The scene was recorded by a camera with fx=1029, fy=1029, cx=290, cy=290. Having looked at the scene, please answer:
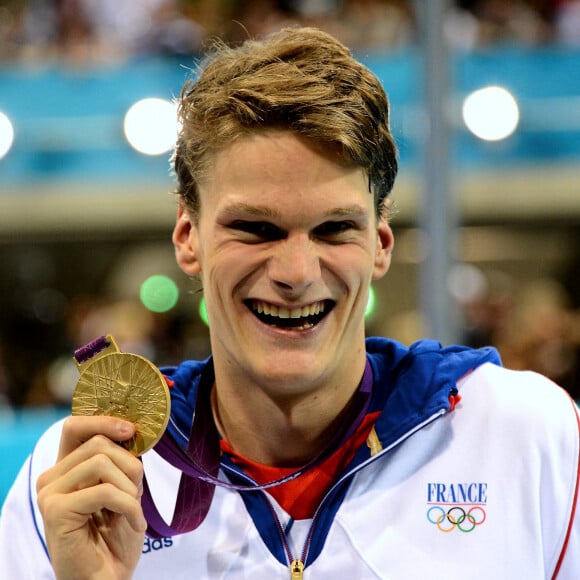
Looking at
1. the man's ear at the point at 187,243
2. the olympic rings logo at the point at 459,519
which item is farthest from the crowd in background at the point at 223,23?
the olympic rings logo at the point at 459,519

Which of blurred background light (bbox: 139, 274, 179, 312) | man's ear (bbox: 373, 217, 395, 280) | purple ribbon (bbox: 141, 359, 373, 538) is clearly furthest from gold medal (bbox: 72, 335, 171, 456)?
blurred background light (bbox: 139, 274, 179, 312)

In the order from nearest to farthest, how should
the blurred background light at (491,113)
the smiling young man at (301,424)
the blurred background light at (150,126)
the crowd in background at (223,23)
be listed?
the smiling young man at (301,424), the blurred background light at (491,113), the crowd in background at (223,23), the blurred background light at (150,126)

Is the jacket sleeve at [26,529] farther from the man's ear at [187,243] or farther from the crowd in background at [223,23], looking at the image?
the crowd in background at [223,23]

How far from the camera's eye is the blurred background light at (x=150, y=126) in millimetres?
6367

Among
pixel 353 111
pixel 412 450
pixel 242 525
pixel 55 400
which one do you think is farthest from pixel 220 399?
pixel 55 400

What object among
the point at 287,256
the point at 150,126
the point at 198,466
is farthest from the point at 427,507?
the point at 150,126

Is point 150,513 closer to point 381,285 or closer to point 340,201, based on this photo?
point 340,201

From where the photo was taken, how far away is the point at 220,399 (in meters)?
1.82

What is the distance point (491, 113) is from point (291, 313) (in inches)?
184

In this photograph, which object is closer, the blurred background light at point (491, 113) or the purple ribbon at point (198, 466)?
the purple ribbon at point (198, 466)

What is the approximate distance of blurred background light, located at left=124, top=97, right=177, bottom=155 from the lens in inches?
251

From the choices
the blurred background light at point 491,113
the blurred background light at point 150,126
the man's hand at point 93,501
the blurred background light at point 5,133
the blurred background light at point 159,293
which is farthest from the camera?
the blurred background light at point 159,293

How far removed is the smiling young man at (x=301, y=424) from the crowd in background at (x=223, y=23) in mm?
4335

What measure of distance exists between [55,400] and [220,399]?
3714mm
